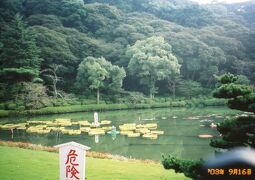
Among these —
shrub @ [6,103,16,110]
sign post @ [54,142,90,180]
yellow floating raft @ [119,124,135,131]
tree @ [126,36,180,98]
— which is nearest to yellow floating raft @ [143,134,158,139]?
yellow floating raft @ [119,124,135,131]

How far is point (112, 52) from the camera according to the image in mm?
29422

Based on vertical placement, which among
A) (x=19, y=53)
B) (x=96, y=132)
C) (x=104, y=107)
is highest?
(x=19, y=53)

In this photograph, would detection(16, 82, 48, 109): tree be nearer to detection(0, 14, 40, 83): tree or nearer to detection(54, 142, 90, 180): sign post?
detection(0, 14, 40, 83): tree

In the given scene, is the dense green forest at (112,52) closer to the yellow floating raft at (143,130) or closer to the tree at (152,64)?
the tree at (152,64)

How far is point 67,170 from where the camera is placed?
440cm

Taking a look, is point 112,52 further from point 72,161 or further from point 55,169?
point 72,161

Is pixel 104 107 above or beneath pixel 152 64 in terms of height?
beneath

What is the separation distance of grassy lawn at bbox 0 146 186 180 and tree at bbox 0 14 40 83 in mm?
13955

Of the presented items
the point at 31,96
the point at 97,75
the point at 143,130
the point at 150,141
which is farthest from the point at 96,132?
the point at 97,75

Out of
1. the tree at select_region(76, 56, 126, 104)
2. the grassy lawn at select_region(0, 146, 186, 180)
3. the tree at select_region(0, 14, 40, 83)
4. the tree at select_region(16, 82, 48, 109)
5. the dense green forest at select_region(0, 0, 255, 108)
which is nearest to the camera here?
the grassy lawn at select_region(0, 146, 186, 180)

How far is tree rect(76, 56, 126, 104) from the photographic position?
77.6ft

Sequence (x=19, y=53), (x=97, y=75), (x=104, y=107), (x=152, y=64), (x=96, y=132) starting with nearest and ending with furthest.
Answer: (x=96, y=132) < (x=19, y=53) < (x=104, y=107) < (x=97, y=75) < (x=152, y=64)

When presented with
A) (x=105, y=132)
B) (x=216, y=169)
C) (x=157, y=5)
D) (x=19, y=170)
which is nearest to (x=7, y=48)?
(x=105, y=132)

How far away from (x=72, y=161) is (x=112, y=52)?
25.4 metres
